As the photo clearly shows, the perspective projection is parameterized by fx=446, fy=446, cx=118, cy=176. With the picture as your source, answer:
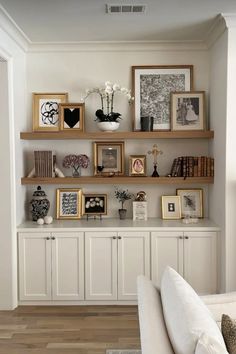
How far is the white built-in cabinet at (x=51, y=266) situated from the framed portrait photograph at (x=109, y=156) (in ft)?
2.75

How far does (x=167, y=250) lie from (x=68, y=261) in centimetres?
96

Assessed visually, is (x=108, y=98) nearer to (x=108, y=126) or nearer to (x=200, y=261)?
(x=108, y=126)

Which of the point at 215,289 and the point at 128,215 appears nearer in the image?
the point at 215,289

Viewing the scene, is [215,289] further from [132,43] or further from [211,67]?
[132,43]

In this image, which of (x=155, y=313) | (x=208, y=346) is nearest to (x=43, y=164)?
(x=155, y=313)

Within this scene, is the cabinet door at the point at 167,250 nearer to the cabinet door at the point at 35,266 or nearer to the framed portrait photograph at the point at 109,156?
the framed portrait photograph at the point at 109,156

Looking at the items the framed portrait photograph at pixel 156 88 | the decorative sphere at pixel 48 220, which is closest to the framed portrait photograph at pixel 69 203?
the decorative sphere at pixel 48 220

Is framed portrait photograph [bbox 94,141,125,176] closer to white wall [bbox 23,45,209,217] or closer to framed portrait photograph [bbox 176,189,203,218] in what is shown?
white wall [bbox 23,45,209,217]

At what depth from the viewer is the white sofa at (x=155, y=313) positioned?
71.2 inches

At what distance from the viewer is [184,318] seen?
1.86 m

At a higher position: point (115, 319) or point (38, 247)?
point (38, 247)

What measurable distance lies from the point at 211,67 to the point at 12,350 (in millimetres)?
3278

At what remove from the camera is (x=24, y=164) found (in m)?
4.75

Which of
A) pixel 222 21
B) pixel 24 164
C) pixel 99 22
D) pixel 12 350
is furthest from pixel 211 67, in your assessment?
pixel 12 350
